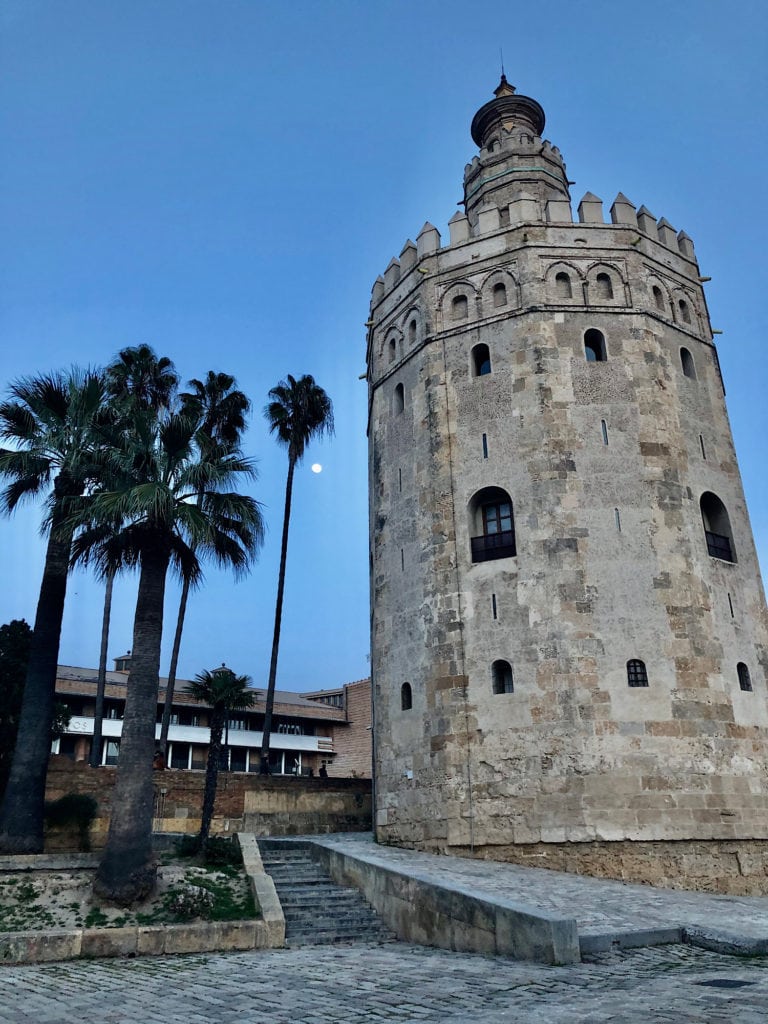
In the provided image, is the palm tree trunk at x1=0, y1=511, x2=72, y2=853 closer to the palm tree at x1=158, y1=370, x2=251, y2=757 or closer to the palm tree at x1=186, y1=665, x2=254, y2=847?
the palm tree at x1=186, y1=665, x2=254, y2=847

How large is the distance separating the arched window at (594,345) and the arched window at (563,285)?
1102 mm

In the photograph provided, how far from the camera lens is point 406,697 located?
65.6 feet

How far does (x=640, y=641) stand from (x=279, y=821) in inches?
437

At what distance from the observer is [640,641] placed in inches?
702

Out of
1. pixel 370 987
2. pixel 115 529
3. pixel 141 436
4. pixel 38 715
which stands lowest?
pixel 370 987

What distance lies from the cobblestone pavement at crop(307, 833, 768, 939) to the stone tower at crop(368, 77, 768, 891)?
4.61 ft

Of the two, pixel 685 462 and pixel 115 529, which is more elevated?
pixel 685 462

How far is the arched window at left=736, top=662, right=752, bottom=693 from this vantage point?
733 inches

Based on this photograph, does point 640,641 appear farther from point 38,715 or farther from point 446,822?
point 38,715

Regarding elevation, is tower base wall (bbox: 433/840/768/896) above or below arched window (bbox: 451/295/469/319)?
below

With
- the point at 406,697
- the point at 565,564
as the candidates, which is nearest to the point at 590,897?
the point at 565,564

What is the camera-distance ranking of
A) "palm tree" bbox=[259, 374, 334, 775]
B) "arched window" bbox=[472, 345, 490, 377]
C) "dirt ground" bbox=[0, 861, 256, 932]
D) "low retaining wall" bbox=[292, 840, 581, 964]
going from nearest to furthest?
"low retaining wall" bbox=[292, 840, 581, 964]
"dirt ground" bbox=[0, 861, 256, 932]
"arched window" bbox=[472, 345, 490, 377]
"palm tree" bbox=[259, 374, 334, 775]

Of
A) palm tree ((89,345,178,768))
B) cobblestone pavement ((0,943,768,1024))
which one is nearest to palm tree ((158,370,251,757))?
palm tree ((89,345,178,768))

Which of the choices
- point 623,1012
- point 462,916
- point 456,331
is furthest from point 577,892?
point 456,331
